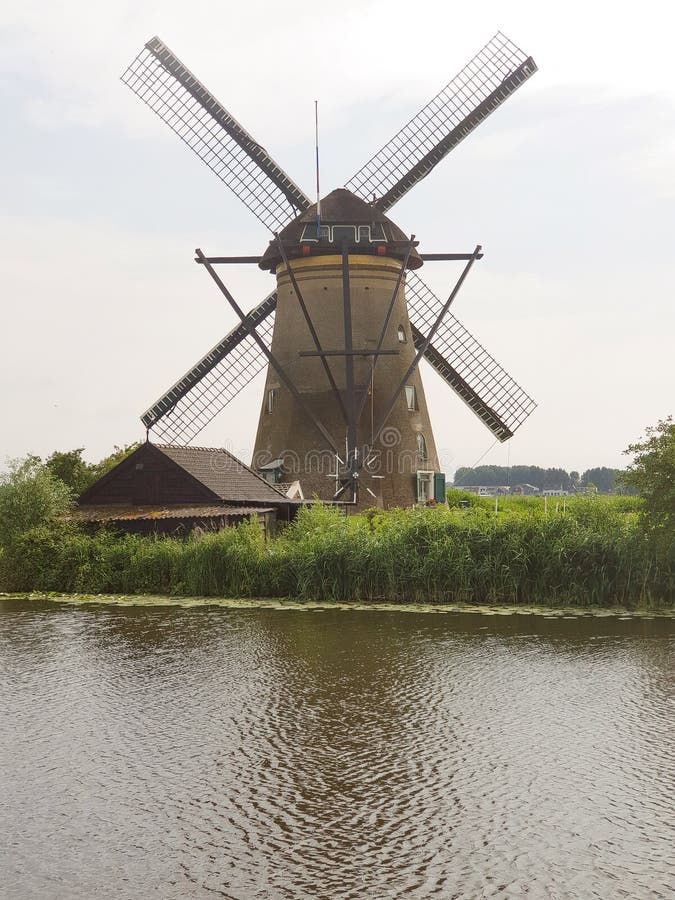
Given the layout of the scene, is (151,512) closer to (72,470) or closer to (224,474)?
(224,474)

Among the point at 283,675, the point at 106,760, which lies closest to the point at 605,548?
the point at 283,675

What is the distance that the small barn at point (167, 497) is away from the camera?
20.3 meters

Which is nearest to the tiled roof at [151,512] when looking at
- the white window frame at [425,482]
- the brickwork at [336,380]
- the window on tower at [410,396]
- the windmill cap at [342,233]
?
the brickwork at [336,380]

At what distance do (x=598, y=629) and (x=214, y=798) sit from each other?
28.3 ft

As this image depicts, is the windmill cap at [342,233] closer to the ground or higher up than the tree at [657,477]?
higher up

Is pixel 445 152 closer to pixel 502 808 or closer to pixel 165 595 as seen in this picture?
pixel 165 595

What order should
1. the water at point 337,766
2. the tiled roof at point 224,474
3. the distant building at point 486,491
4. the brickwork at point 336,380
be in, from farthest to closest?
the distant building at point 486,491 → the brickwork at point 336,380 → the tiled roof at point 224,474 → the water at point 337,766

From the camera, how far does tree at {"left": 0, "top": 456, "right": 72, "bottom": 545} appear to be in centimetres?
2136

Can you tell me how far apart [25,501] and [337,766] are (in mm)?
14828

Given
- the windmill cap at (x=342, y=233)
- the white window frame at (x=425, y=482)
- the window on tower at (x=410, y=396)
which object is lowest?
the white window frame at (x=425, y=482)

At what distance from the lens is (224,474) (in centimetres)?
2314

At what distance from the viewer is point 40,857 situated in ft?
21.2

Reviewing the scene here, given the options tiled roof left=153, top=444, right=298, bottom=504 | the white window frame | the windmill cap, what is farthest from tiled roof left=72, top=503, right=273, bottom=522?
the windmill cap

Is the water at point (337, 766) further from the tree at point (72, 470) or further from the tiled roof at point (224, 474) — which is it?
the tree at point (72, 470)
